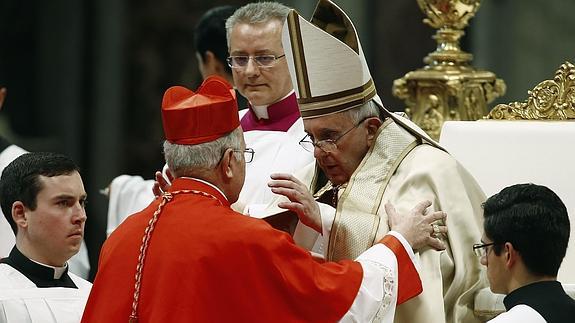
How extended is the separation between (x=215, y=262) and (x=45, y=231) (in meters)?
0.88

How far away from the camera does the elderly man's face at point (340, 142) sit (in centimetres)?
510

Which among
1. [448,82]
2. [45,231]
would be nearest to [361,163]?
[45,231]

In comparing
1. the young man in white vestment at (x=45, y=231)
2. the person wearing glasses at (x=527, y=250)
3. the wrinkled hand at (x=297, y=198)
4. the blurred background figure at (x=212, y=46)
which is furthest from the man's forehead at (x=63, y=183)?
the blurred background figure at (x=212, y=46)

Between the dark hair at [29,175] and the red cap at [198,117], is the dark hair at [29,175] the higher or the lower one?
the lower one

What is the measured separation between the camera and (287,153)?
5.92 meters

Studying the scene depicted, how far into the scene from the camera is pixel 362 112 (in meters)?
5.14

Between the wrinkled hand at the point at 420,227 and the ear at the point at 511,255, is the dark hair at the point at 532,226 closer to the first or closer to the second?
the ear at the point at 511,255

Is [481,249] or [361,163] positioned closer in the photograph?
[481,249]

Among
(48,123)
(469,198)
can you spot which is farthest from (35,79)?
(469,198)

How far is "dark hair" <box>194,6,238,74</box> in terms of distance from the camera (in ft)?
22.9

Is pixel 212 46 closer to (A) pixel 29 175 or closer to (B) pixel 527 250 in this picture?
(A) pixel 29 175

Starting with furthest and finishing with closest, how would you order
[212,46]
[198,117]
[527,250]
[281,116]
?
[212,46], [281,116], [198,117], [527,250]

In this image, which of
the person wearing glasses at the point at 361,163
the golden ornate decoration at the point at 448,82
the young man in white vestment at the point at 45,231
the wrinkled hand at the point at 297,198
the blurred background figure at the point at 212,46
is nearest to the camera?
the wrinkled hand at the point at 297,198

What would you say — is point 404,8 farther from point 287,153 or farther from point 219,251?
point 219,251
